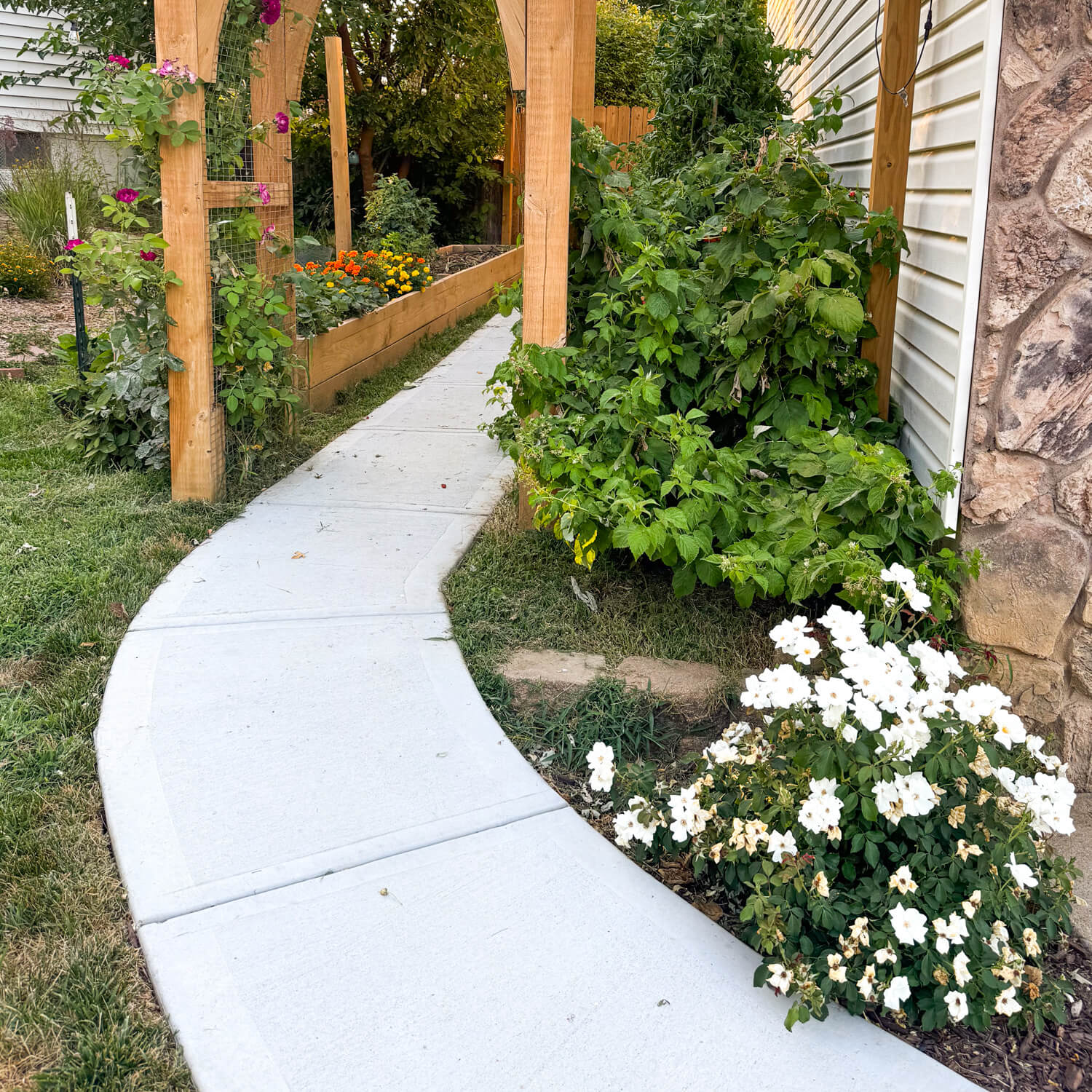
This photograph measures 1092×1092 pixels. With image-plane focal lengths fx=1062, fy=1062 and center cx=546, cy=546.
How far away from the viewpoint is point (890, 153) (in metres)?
3.66

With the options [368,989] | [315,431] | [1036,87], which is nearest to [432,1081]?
[368,989]

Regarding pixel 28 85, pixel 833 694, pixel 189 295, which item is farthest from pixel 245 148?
pixel 28 85

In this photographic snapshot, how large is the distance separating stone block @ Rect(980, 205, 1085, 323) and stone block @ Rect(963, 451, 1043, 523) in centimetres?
35

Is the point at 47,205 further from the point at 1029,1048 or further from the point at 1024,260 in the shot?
the point at 1029,1048

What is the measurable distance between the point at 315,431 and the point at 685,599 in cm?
299

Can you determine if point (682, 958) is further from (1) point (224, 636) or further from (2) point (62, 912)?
(1) point (224, 636)

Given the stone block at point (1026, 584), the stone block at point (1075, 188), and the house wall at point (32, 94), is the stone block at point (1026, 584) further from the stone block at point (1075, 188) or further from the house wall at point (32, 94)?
the house wall at point (32, 94)

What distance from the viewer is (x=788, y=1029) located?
192cm

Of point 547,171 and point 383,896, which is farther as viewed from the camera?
point 547,171

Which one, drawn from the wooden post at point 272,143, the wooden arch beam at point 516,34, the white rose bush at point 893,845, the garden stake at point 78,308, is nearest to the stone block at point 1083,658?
the white rose bush at point 893,845

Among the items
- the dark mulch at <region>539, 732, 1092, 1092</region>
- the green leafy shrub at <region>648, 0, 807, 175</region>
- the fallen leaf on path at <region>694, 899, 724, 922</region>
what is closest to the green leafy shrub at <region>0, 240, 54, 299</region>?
the green leafy shrub at <region>648, 0, 807, 175</region>

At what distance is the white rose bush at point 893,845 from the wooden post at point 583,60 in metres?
2.91

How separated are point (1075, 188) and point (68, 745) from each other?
2903 millimetres

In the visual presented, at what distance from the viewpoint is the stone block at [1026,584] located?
2742mm
